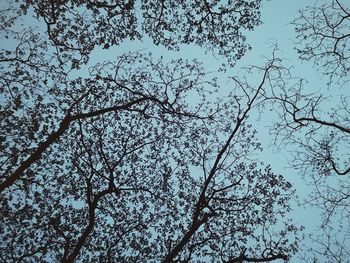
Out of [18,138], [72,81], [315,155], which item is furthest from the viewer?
[72,81]

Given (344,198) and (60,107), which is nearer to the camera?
(344,198)

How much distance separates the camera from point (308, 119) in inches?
344

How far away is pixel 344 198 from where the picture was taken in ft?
28.6

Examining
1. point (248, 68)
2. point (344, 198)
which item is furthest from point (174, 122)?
point (344, 198)

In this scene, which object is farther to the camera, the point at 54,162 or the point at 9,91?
the point at 54,162

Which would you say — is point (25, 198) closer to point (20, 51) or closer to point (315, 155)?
point (20, 51)

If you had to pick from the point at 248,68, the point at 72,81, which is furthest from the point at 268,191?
the point at 72,81

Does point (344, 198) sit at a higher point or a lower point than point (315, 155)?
lower

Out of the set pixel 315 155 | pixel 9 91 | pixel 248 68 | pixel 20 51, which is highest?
pixel 248 68

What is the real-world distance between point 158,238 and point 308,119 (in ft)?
30.9

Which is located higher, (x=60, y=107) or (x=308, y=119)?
(x=308, y=119)

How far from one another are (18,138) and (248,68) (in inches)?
368

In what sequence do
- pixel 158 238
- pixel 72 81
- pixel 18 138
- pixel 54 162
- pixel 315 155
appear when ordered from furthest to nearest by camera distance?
pixel 158 238
pixel 54 162
pixel 72 81
pixel 18 138
pixel 315 155

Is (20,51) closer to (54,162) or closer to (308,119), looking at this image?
(54,162)
